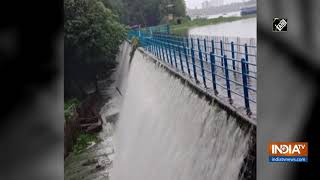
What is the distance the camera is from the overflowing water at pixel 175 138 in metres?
3.90

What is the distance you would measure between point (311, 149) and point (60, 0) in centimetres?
209

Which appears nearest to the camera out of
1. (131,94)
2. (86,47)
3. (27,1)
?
(27,1)

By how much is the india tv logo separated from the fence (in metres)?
0.60

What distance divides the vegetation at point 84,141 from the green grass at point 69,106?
53 cm

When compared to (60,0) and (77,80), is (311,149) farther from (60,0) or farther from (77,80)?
(77,80)

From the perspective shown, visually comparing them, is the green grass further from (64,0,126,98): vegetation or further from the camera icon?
the camera icon

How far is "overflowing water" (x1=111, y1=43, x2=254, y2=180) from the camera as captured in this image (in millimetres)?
3904

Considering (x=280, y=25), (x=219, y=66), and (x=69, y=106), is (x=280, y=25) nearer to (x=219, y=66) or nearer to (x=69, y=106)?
(x=219, y=66)

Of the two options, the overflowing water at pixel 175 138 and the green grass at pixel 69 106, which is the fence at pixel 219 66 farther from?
the green grass at pixel 69 106

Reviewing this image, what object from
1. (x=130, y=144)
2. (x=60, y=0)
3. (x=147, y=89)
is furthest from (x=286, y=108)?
Answer: (x=147, y=89)

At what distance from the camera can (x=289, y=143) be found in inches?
119

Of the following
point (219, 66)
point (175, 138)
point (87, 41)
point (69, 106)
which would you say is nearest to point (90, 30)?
point (87, 41)

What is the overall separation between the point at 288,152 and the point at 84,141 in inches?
273

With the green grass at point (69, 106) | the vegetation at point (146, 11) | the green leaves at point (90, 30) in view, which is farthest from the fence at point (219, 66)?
the vegetation at point (146, 11)
